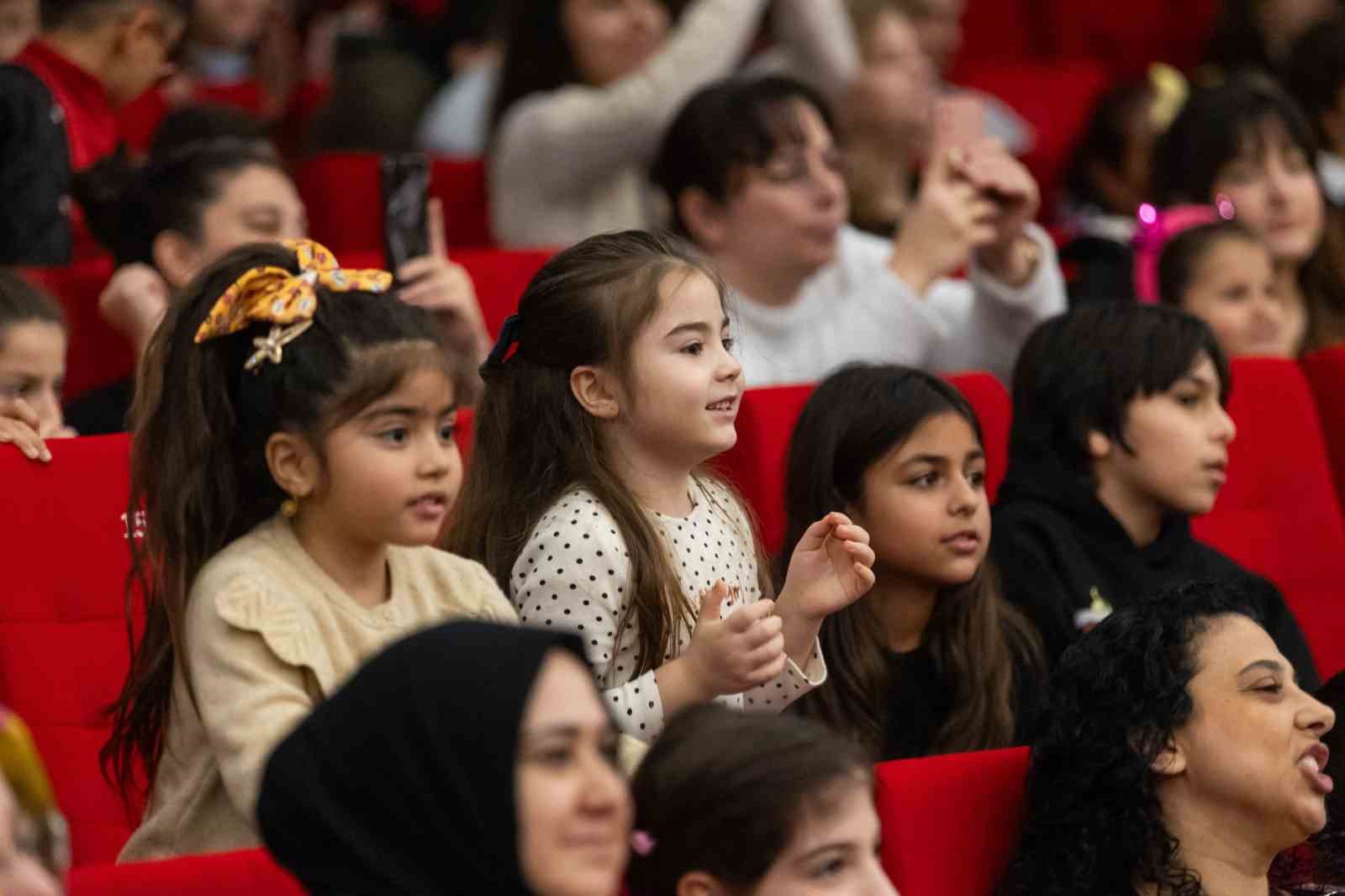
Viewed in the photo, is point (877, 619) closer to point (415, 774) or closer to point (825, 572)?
point (825, 572)

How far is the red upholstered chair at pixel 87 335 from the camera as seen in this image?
10.9 ft

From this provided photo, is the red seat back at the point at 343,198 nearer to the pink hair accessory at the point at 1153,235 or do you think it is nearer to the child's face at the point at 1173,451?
the pink hair accessory at the point at 1153,235

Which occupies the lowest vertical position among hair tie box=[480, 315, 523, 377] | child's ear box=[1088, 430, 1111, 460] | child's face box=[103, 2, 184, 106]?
child's ear box=[1088, 430, 1111, 460]

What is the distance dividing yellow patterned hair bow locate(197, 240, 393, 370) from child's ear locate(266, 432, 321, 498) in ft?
0.25

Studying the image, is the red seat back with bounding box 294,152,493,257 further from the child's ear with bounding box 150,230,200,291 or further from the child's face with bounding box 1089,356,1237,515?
the child's face with bounding box 1089,356,1237,515

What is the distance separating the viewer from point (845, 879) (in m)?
1.85

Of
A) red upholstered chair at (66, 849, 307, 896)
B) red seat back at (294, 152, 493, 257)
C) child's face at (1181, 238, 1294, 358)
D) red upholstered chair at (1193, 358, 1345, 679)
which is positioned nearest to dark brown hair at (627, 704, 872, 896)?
red upholstered chair at (66, 849, 307, 896)

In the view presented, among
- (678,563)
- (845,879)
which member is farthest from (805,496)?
(845,879)

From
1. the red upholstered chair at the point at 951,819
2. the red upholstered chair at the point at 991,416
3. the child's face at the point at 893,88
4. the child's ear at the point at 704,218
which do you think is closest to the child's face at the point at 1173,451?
the red upholstered chair at the point at 991,416

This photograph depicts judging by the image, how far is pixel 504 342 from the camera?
246 cm

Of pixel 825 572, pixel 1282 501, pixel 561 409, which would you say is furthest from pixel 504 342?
pixel 1282 501

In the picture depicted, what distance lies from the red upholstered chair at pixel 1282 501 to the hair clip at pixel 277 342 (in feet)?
5.38

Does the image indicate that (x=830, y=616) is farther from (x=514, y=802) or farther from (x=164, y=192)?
(x=164, y=192)

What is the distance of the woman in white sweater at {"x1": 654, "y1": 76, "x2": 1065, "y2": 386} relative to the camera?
11.7ft
